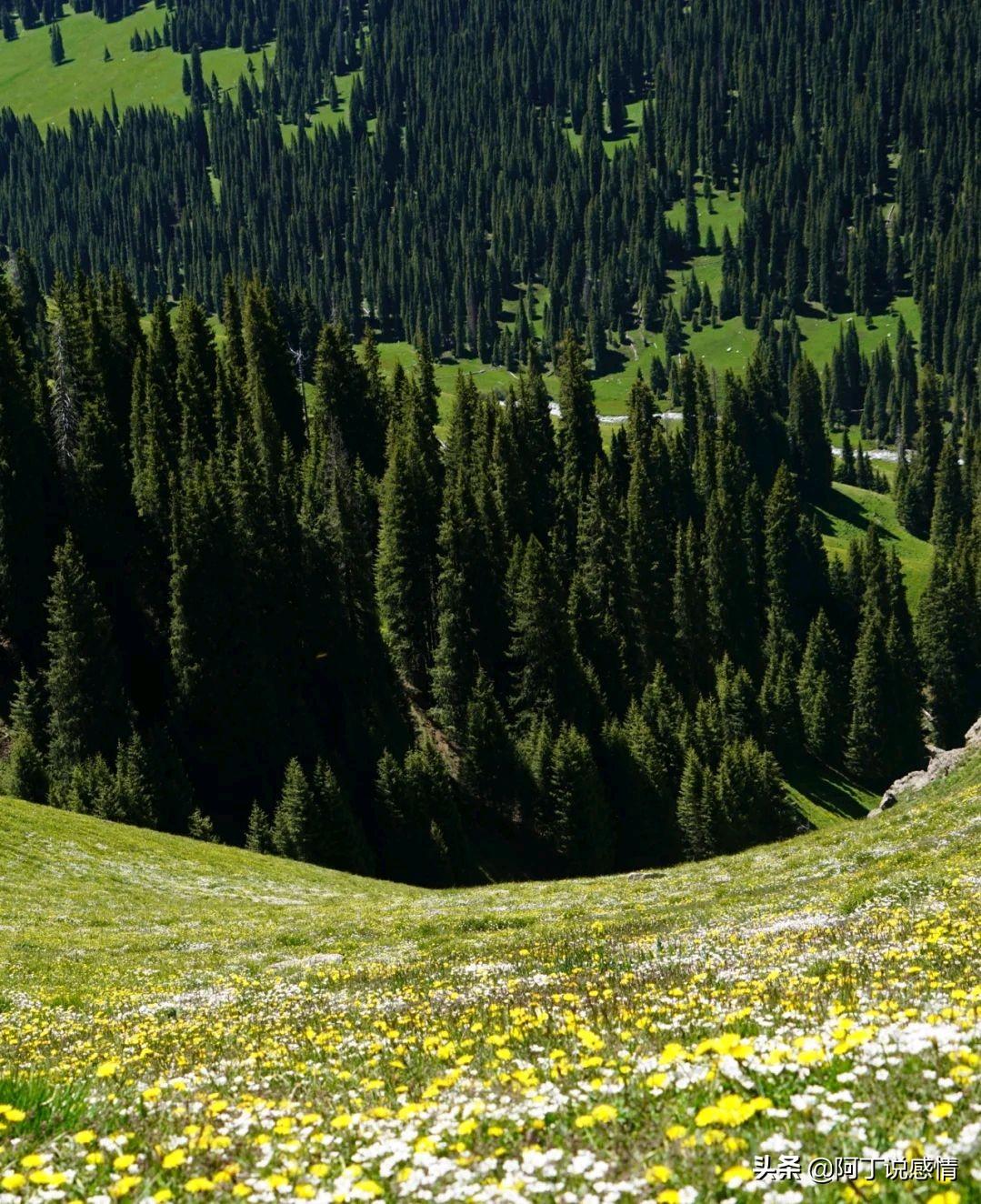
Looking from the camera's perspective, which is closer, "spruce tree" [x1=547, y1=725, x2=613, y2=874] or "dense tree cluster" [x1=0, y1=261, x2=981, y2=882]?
"dense tree cluster" [x1=0, y1=261, x2=981, y2=882]

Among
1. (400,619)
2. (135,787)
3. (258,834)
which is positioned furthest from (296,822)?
(400,619)

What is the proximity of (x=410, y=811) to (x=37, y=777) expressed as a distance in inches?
965

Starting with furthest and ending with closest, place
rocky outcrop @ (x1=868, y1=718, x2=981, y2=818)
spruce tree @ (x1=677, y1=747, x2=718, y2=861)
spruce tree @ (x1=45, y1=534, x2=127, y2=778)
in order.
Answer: spruce tree @ (x1=677, y1=747, x2=718, y2=861)
spruce tree @ (x1=45, y1=534, x2=127, y2=778)
rocky outcrop @ (x1=868, y1=718, x2=981, y2=818)

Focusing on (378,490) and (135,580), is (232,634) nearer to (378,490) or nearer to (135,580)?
(135,580)

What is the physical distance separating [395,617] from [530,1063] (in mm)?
87190

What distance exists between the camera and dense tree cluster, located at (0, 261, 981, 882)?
71312 millimetres

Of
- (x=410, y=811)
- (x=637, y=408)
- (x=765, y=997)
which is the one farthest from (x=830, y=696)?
(x=765, y=997)

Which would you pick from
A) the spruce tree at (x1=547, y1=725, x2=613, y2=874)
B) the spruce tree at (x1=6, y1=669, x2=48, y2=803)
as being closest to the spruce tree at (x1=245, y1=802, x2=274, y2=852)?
the spruce tree at (x1=6, y1=669, x2=48, y2=803)

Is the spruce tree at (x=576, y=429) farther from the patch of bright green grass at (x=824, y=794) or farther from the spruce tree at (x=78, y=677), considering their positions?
the spruce tree at (x=78, y=677)

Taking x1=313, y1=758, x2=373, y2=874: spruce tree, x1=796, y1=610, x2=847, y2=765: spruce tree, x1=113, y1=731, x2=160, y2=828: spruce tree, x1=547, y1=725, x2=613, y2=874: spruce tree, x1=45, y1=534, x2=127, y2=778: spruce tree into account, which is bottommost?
x1=796, y1=610, x2=847, y2=765: spruce tree

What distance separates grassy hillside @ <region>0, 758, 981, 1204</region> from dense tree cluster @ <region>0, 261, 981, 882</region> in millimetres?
45597

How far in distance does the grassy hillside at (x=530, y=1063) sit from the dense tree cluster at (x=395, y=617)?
150 feet

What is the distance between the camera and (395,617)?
3748 inches

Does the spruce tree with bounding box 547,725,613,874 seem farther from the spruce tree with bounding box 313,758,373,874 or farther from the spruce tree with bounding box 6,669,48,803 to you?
the spruce tree with bounding box 6,669,48,803
